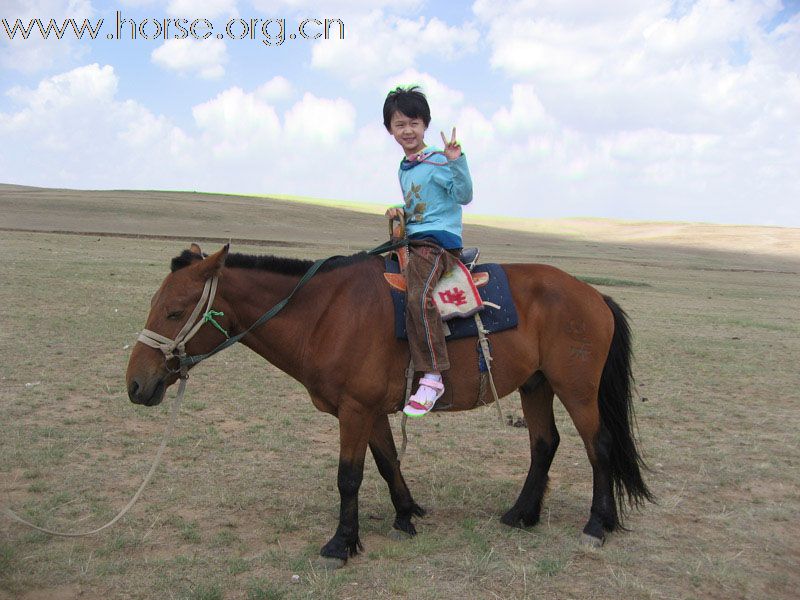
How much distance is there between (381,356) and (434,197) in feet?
4.03

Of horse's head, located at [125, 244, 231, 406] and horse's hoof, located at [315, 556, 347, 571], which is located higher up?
horse's head, located at [125, 244, 231, 406]

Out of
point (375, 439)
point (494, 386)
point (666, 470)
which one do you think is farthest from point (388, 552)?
point (666, 470)

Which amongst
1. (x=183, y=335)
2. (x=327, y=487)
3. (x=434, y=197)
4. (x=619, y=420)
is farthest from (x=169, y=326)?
(x=619, y=420)

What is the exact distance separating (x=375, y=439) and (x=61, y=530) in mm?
2456

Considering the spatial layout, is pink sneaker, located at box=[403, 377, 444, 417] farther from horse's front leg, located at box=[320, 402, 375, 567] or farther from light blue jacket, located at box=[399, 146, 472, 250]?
light blue jacket, located at box=[399, 146, 472, 250]

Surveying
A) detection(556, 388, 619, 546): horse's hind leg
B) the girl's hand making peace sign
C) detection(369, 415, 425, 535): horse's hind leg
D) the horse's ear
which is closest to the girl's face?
the girl's hand making peace sign

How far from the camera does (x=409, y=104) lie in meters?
5.09

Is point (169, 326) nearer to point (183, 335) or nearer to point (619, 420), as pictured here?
point (183, 335)

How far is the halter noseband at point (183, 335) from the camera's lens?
15.4ft

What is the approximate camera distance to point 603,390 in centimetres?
579

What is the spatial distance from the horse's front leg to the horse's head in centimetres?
120

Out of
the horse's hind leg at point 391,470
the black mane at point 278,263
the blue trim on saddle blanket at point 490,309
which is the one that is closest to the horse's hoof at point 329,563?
the horse's hind leg at point 391,470

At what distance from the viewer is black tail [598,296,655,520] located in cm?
577

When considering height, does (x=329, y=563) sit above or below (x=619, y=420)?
below
